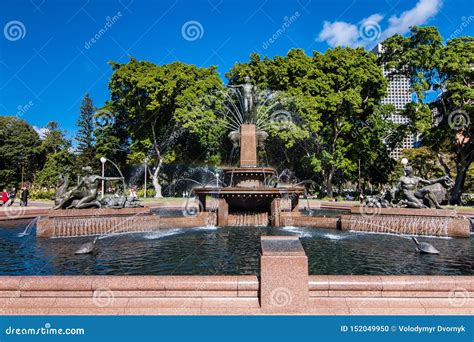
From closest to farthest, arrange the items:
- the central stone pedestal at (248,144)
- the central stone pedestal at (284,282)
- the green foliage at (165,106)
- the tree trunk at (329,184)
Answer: the central stone pedestal at (284,282), the central stone pedestal at (248,144), the tree trunk at (329,184), the green foliage at (165,106)

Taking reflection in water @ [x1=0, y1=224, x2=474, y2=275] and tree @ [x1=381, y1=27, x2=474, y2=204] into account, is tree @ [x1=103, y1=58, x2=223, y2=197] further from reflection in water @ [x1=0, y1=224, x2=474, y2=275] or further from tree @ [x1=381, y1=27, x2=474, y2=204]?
reflection in water @ [x1=0, y1=224, x2=474, y2=275]

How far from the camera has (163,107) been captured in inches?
1769

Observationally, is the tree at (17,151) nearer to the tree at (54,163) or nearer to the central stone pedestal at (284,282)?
the tree at (54,163)

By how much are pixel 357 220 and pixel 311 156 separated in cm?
2550

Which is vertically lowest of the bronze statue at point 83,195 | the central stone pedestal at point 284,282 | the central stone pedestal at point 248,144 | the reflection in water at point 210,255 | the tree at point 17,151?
the reflection in water at point 210,255

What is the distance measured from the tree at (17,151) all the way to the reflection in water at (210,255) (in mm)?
59054

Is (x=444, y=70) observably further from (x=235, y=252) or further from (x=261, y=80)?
(x=235, y=252)

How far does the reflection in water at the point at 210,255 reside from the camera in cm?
786

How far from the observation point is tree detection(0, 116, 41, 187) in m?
62.9

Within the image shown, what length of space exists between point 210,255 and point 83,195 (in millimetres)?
7420

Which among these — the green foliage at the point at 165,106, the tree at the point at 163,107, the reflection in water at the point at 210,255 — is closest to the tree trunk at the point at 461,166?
the reflection in water at the point at 210,255

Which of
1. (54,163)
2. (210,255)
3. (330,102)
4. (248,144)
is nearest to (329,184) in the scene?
(330,102)

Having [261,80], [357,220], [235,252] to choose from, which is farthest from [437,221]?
[261,80]

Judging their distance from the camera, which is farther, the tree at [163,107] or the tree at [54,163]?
the tree at [54,163]
